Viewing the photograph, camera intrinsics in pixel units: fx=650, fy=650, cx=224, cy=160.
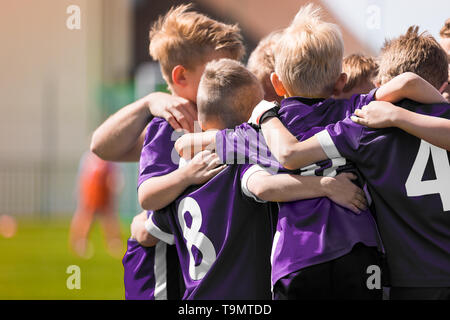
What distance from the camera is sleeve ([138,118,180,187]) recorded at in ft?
9.01

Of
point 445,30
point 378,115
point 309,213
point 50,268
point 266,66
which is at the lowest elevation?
point 50,268

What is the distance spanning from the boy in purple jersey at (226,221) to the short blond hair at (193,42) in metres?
0.42

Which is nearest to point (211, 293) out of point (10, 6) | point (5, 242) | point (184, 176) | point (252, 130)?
point (184, 176)

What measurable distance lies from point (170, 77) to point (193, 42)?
0.20 metres

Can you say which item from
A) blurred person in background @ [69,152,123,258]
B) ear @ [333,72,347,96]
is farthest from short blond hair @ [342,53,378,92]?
blurred person in background @ [69,152,123,258]

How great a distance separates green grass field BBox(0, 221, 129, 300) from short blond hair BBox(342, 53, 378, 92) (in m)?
5.33

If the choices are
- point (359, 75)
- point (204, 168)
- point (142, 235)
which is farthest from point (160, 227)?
point (359, 75)

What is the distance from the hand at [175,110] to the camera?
280 centimetres

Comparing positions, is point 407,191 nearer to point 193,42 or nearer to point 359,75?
point 359,75

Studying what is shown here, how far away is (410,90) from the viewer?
2229mm

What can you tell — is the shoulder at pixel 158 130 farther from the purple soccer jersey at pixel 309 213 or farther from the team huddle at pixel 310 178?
the purple soccer jersey at pixel 309 213

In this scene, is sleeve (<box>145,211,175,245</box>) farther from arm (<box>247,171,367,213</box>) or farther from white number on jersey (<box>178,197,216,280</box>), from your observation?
arm (<box>247,171,367,213</box>)

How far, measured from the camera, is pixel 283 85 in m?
2.48

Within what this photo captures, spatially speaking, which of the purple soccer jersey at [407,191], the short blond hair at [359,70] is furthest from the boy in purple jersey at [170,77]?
the purple soccer jersey at [407,191]
